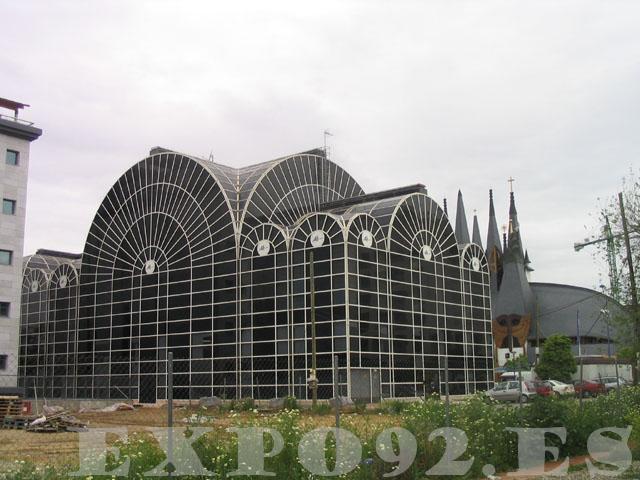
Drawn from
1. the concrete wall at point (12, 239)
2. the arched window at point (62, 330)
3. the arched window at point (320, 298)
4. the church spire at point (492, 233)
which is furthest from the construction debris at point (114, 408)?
the church spire at point (492, 233)

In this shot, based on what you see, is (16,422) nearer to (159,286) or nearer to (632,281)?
(632,281)

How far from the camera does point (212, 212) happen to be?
53.3m

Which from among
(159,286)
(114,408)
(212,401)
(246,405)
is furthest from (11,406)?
(159,286)

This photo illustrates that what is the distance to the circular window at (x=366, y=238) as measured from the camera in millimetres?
48156

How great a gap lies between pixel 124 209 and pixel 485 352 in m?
31.0

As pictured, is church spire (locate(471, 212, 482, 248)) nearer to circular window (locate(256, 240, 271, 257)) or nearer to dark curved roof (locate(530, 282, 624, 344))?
dark curved roof (locate(530, 282, 624, 344))

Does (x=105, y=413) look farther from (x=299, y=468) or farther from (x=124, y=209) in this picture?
(x=299, y=468)

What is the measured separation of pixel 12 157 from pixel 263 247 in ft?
55.4

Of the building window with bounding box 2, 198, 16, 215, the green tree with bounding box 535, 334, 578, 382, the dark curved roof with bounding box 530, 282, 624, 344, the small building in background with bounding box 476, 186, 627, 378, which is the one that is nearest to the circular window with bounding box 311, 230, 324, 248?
the building window with bounding box 2, 198, 16, 215

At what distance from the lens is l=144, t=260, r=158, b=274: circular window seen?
5603 cm

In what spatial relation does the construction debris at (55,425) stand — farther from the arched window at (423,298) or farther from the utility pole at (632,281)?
the arched window at (423,298)

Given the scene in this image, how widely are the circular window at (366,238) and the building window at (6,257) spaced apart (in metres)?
21.8

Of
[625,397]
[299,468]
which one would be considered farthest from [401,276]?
[299,468]

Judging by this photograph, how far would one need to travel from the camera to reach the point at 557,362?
77.0 meters
